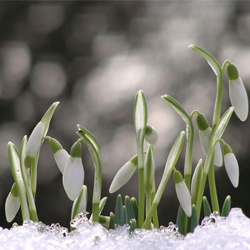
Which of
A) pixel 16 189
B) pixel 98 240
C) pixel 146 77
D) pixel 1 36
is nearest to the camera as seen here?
pixel 98 240

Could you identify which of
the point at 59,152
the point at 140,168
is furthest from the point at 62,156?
the point at 140,168

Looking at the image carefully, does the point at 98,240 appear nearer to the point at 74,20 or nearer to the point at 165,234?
the point at 165,234

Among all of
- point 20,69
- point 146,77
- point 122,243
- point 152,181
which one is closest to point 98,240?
point 122,243

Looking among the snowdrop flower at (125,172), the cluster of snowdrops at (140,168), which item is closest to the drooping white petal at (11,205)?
the cluster of snowdrops at (140,168)

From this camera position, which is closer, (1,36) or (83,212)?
(83,212)

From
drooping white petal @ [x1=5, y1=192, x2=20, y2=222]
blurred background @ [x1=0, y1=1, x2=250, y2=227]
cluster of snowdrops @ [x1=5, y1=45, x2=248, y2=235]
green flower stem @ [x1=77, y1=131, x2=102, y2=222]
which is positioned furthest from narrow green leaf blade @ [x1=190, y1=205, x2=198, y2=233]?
blurred background @ [x1=0, y1=1, x2=250, y2=227]

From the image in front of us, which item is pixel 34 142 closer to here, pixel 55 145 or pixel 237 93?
pixel 55 145

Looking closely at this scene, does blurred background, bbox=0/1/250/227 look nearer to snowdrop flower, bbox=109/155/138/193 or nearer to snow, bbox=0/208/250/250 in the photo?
snowdrop flower, bbox=109/155/138/193

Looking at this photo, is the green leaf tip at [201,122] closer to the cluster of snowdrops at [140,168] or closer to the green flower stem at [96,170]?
the cluster of snowdrops at [140,168]
